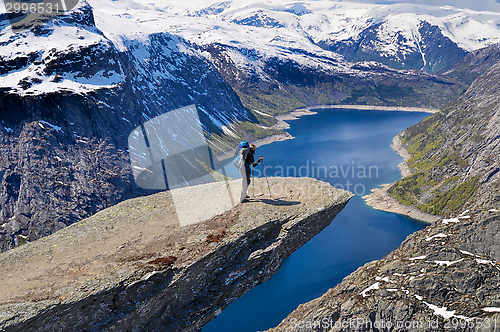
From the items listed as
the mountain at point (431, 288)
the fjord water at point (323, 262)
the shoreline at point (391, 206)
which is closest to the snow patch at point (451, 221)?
the mountain at point (431, 288)

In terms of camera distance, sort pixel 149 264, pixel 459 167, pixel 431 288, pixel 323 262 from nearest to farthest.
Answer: pixel 149 264
pixel 431 288
pixel 323 262
pixel 459 167

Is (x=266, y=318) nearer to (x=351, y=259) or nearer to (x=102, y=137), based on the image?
(x=351, y=259)

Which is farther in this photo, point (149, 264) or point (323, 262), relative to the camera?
point (323, 262)

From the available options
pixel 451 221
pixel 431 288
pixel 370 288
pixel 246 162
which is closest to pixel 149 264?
pixel 246 162

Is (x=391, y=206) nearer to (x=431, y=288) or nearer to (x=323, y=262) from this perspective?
(x=323, y=262)

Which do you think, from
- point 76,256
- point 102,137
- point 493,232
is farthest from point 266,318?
point 102,137

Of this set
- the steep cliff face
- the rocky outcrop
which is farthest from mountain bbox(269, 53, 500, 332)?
the steep cliff face
